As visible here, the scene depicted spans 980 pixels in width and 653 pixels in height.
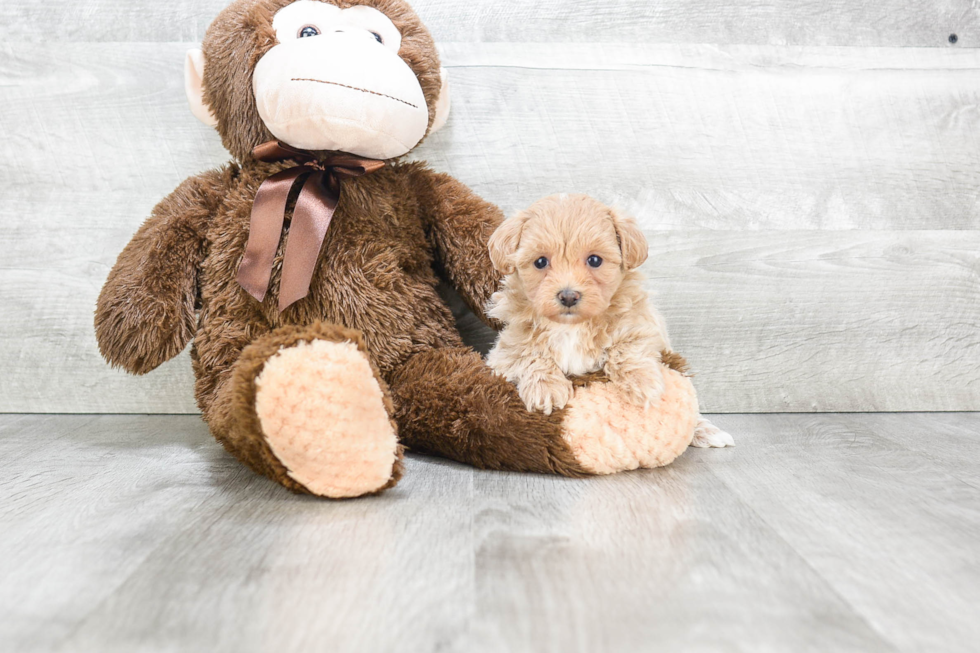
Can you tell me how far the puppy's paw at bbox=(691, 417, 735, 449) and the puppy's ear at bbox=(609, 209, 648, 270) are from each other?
13.7 inches

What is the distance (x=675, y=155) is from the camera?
139cm

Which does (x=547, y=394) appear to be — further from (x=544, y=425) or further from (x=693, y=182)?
(x=693, y=182)

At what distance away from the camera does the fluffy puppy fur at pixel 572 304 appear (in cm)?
98

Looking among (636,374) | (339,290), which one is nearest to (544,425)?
(636,374)

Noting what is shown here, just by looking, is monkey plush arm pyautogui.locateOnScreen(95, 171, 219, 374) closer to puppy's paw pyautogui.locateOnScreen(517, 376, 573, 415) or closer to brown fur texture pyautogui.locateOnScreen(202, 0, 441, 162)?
brown fur texture pyautogui.locateOnScreen(202, 0, 441, 162)

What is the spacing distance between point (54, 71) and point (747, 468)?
4.53 feet

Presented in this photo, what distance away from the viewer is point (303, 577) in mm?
702

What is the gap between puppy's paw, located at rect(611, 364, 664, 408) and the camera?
1.01m

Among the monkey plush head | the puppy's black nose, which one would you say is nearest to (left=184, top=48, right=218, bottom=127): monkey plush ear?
the monkey plush head

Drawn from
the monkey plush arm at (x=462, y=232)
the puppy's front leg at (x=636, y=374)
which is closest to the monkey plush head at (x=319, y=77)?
the monkey plush arm at (x=462, y=232)

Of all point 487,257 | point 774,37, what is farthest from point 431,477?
point 774,37

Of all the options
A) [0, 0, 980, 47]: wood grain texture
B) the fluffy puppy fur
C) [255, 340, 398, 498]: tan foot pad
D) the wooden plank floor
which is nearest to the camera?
the wooden plank floor

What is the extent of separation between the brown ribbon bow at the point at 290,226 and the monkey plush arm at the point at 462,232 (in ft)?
0.53

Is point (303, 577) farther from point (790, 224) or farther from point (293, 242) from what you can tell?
point (790, 224)
